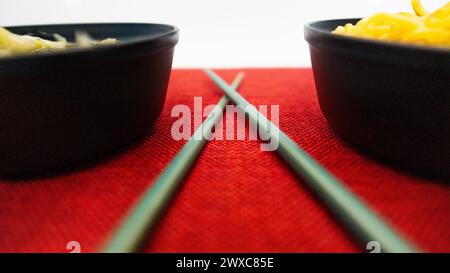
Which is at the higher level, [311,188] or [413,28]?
[413,28]

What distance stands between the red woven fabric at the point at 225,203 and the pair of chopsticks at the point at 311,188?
0.6 inches

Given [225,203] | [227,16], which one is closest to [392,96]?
[225,203]

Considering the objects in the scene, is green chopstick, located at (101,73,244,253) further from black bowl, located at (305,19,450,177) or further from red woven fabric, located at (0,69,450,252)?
black bowl, located at (305,19,450,177)

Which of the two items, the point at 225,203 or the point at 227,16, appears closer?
the point at 225,203

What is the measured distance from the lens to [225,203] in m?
0.35

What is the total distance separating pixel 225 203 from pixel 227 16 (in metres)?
0.95

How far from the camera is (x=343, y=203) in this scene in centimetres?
30

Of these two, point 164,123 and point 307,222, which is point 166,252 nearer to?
point 307,222

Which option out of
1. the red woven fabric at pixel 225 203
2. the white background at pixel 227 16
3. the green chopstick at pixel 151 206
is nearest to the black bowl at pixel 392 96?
the red woven fabric at pixel 225 203

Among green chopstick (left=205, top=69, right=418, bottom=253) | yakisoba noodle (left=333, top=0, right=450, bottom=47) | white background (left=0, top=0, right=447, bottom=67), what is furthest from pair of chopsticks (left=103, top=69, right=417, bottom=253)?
white background (left=0, top=0, right=447, bottom=67)

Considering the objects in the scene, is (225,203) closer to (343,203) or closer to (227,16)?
(343,203)

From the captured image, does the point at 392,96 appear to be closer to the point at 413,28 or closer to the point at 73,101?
the point at 413,28
